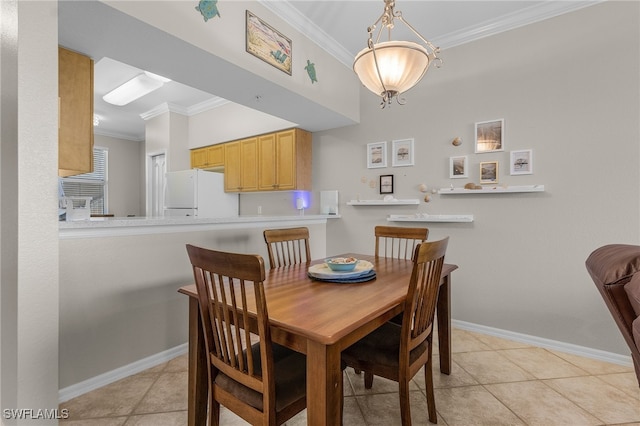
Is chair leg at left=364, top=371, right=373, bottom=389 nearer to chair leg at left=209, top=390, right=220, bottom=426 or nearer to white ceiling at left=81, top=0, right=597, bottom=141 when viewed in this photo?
chair leg at left=209, top=390, right=220, bottom=426

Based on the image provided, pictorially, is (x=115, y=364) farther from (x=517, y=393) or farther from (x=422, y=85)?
(x=422, y=85)

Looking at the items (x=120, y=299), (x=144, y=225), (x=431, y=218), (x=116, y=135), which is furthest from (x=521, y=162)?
(x=116, y=135)

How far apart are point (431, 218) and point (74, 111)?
3.05 m

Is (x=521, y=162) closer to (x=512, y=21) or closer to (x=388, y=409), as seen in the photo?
(x=512, y=21)

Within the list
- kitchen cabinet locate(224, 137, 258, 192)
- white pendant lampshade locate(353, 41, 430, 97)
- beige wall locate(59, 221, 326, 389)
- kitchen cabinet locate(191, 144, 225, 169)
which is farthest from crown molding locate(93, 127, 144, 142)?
white pendant lampshade locate(353, 41, 430, 97)

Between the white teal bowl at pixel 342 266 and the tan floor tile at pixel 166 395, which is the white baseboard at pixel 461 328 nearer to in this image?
the tan floor tile at pixel 166 395

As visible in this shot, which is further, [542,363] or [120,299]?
[542,363]

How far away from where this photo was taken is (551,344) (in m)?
2.49

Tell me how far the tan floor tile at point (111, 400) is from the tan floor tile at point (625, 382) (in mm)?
3026

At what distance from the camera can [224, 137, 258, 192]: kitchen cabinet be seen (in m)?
4.17

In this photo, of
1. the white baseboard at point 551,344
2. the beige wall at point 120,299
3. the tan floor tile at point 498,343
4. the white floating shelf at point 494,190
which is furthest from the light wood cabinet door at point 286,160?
the tan floor tile at point 498,343

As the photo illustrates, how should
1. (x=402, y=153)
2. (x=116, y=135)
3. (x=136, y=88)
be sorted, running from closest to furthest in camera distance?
(x=402, y=153) → (x=136, y=88) → (x=116, y=135)

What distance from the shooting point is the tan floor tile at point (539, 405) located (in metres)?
1.63

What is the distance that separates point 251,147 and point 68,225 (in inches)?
107
